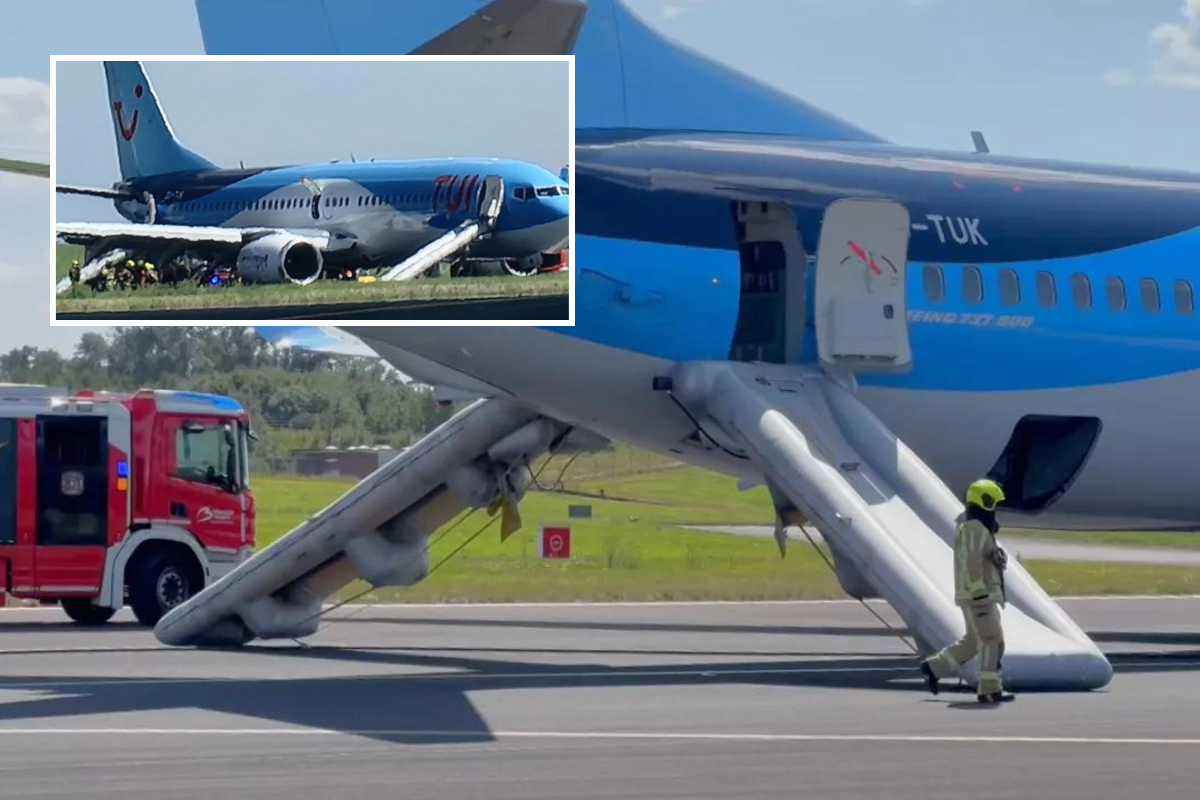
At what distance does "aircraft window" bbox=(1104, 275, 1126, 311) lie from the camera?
22.5 metres


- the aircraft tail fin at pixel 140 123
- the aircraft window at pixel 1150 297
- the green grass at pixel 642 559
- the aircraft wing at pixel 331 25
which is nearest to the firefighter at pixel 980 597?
the aircraft wing at pixel 331 25

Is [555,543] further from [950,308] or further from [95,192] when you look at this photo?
[95,192]

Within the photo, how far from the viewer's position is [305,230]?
1733 cm

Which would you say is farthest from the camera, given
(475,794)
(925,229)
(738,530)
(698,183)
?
(738,530)

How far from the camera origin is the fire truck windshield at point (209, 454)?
3066 cm

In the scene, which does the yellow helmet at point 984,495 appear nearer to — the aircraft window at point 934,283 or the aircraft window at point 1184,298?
the aircraft window at point 934,283

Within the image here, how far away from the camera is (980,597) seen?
54.9ft

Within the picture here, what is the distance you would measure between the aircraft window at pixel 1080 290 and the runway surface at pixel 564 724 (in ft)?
12.2

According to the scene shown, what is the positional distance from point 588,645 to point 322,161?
931 centimetres

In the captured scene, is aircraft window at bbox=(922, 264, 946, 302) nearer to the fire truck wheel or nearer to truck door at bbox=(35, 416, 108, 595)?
truck door at bbox=(35, 416, 108, 595)

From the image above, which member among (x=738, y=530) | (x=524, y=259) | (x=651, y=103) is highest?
(x=651, y=103)

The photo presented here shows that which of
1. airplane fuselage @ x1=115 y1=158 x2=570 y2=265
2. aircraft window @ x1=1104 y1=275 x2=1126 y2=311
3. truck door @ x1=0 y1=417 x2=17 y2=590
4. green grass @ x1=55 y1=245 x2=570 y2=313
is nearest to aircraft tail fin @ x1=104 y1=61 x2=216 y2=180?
airplane fuselage @ x1=115 y1=158 x2=570 y2=265

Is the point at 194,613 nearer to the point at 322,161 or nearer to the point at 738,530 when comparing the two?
the point at 322,161

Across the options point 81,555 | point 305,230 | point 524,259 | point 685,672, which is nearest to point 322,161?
point 305,230
